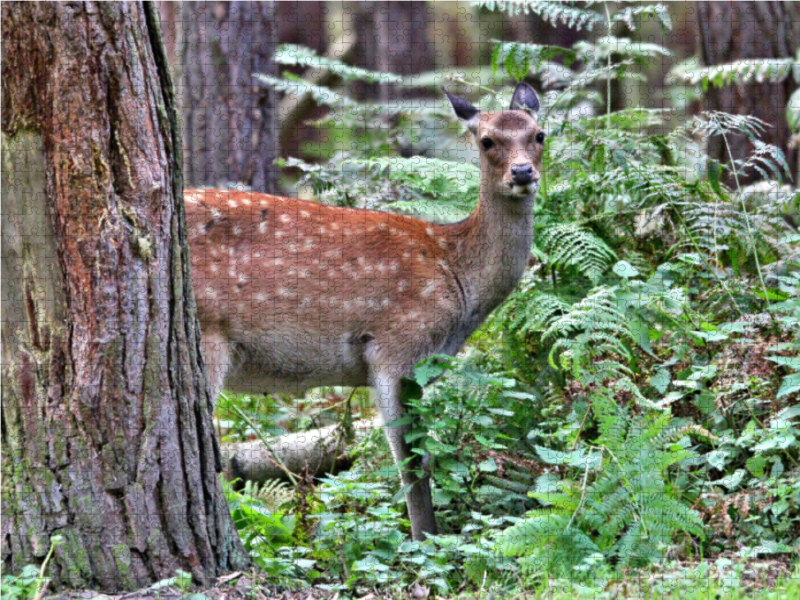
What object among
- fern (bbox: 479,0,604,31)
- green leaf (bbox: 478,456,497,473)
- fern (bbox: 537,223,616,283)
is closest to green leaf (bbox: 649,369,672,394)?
fern (bbox: 537,223,616,283)

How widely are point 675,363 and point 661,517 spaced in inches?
53.1

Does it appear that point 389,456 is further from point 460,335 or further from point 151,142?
point 151,142

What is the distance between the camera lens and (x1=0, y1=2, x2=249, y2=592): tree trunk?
4.08m

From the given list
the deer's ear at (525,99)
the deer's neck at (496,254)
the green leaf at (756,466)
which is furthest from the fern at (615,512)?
the deer's ear at (525,99)

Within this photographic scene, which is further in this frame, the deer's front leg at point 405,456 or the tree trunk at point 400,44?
the tree trunk at point 400,44

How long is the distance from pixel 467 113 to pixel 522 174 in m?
0.82

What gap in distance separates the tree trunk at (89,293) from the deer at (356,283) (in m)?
1.61

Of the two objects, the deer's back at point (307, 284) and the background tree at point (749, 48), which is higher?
the background tree at point (749, 48)

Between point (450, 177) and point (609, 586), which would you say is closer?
point (609, 586)

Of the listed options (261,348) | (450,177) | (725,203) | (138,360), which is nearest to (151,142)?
(138,360)

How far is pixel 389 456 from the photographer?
6.36m

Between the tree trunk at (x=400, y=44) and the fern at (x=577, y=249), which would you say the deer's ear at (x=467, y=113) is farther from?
the tree trunk at (x=400, y=44)

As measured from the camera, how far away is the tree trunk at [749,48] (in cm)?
866

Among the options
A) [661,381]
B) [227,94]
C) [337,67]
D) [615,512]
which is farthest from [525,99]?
[227,94]
